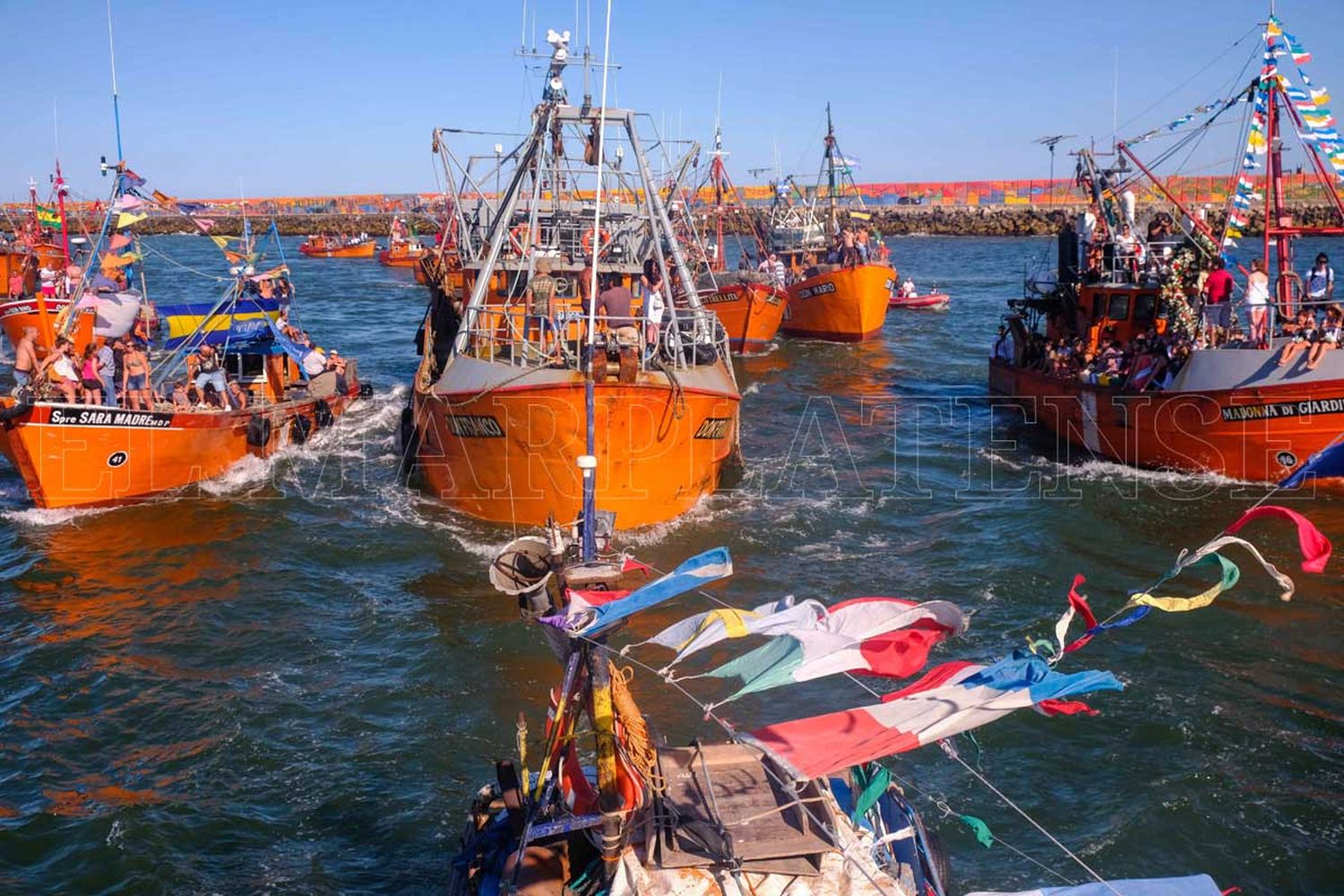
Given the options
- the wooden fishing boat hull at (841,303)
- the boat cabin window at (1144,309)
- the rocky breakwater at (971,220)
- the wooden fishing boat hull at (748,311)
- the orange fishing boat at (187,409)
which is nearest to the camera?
the orange fishing boat at (187,409)

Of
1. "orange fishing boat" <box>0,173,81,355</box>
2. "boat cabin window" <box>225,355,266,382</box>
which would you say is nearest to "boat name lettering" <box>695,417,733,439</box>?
"boat cabin window" <box>225,355,266,382</box>

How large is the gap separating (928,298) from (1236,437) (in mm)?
30123

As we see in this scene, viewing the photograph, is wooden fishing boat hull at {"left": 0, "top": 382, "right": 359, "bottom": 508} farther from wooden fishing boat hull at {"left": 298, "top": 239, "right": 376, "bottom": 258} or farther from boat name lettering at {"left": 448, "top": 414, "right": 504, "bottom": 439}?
wooden fishing boat hull at {"left": 298, "top": 239, "right": 376, "bottom": 258}

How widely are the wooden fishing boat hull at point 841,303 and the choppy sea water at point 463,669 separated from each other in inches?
569

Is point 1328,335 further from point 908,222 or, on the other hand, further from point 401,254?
point 908,222

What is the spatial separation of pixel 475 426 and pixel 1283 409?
12163 mm

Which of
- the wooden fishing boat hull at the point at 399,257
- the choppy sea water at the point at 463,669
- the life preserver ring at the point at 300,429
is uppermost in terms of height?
the wooden fishing boat hull at the point at 399,257

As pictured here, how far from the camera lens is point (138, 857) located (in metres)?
9.12

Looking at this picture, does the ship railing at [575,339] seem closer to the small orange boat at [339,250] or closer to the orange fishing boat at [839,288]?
the orange fishing boat at [839,288]

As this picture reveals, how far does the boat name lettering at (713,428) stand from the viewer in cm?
1588

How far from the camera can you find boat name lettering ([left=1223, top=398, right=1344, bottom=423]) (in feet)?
53.1

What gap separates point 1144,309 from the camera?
20719mm

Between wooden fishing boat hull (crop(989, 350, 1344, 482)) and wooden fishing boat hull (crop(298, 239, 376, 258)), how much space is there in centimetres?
6989

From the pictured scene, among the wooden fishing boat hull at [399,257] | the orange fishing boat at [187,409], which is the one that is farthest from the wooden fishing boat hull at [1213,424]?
the wooden fishing boat hull at [399,257]
